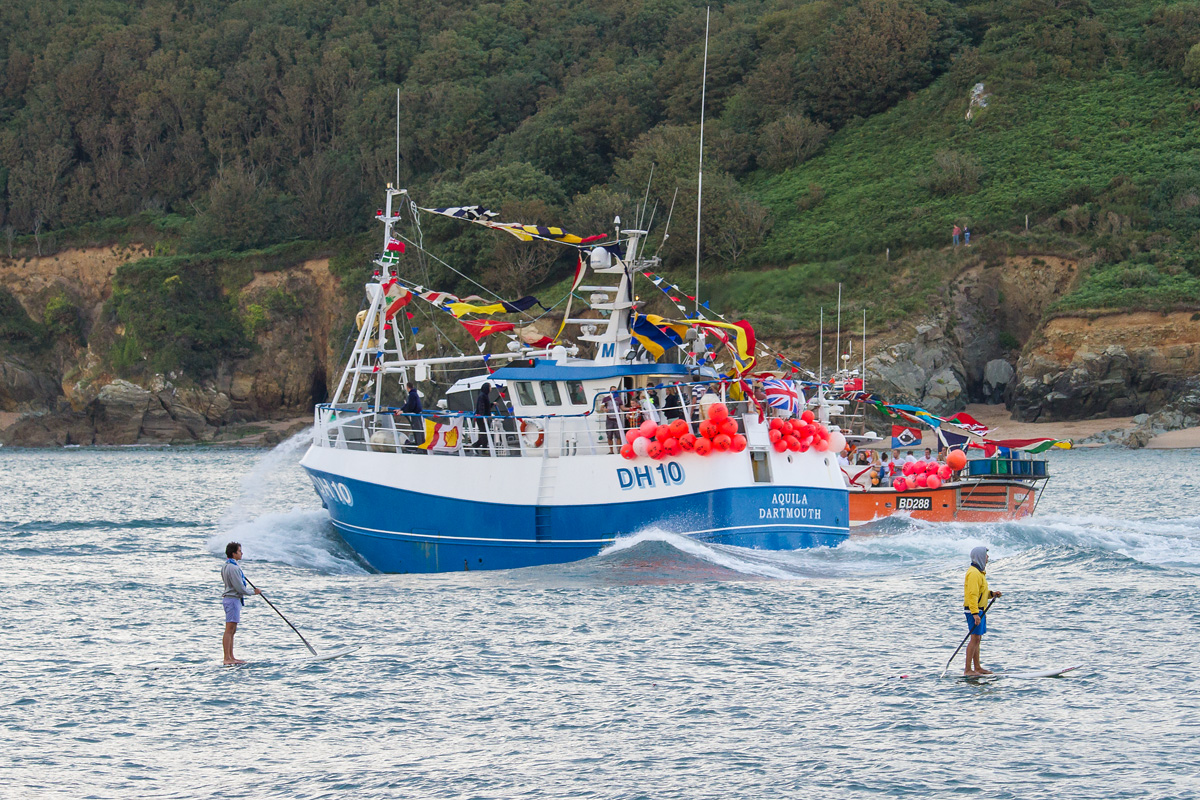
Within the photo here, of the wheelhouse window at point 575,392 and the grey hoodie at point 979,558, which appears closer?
the grey hoodie at point 979,558

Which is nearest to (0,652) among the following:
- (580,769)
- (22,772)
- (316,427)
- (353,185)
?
(22,772)

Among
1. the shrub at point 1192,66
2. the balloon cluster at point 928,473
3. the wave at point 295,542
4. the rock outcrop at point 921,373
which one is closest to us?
the wave at point 295,542

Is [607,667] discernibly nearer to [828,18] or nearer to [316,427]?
[316,427]

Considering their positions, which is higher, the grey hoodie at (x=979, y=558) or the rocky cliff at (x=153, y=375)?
the rocky cliff at (x=153, y=375)

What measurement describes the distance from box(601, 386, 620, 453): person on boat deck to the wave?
637cm

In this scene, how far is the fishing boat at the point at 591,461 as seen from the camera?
2409 cm

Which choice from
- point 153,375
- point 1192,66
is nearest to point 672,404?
point 1192,66

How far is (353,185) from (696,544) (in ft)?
291

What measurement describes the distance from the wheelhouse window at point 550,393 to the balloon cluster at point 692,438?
9.61ft

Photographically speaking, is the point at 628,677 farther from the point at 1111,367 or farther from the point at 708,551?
the point at 1111,367

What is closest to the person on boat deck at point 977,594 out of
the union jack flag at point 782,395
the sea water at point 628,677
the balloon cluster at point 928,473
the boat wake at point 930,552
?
the sea water at point 628,677

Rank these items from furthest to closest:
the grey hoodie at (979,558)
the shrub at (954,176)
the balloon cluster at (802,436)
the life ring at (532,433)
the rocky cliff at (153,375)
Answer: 1. the rocky cliff at (153,375)
2. the shrub at (954,176)
3. the life ring at (532,433)
4. the balloon cluster at (802,436)
5. the grey hoodie at (979,558)

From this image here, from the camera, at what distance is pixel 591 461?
80.3 ft

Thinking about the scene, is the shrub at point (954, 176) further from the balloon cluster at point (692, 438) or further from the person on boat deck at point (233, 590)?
the person on boat deck at point (233, 590)
